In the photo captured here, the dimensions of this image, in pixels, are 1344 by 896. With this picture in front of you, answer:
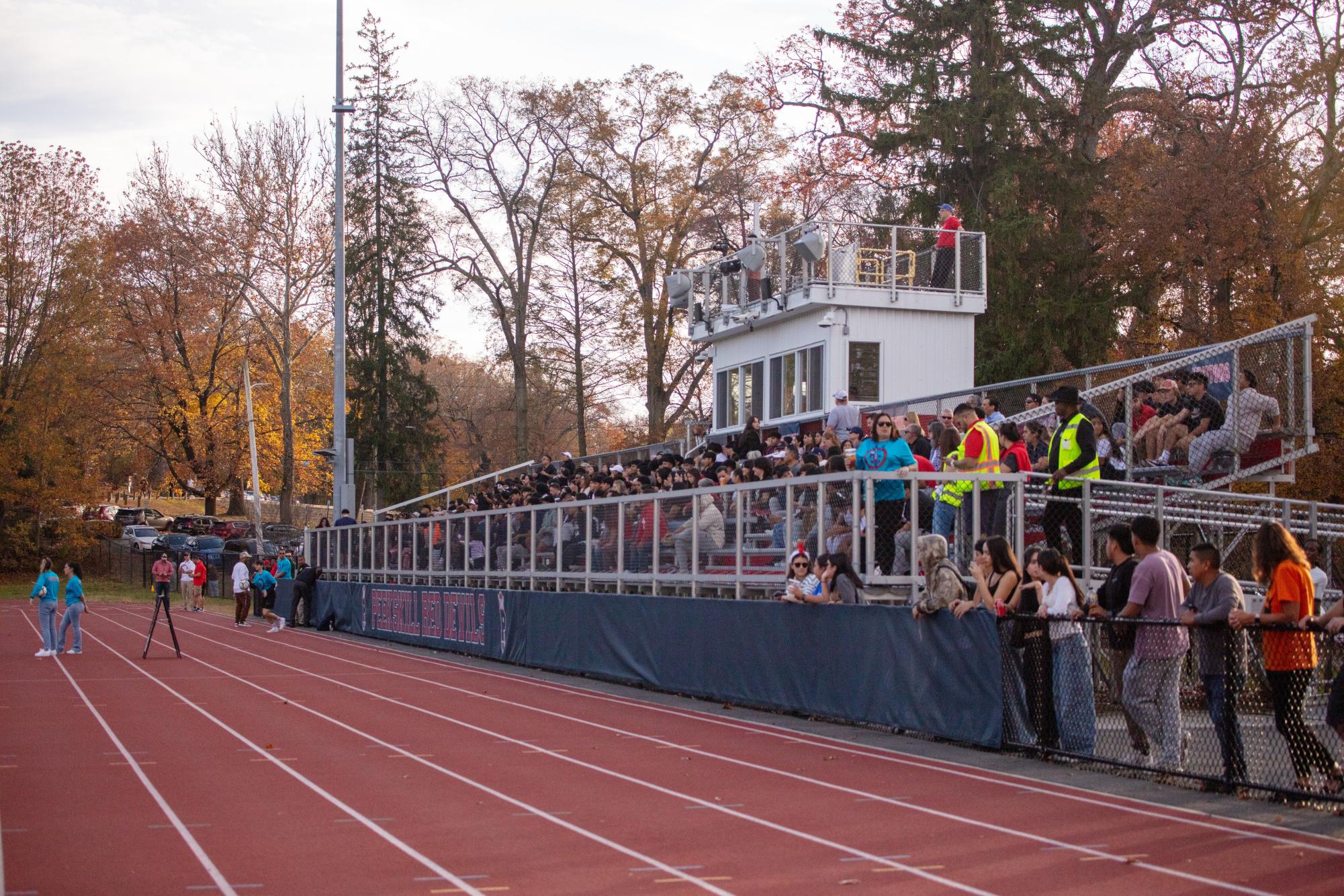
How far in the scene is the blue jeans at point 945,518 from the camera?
14.2 meters

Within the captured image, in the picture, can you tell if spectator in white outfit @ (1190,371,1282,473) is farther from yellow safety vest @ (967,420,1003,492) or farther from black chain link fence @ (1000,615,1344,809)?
black chain link fence @ (1000,615,1344,809)

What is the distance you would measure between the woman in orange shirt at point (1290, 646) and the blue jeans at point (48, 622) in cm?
2116

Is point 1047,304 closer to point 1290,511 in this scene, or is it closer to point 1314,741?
point 1290,511

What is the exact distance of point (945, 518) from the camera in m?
14.2

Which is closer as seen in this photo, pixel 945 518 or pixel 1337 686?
pixel 1337 686

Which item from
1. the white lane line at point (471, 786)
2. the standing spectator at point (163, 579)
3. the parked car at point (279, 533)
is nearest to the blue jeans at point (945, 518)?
the white lane line at point (471, 786)

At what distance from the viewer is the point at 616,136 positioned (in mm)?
52062

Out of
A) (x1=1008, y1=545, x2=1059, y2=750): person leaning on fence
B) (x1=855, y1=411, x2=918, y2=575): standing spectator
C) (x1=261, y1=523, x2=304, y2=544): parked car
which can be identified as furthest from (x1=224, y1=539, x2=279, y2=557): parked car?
(x1=1008, y1=545, x2=1059, y2=750): person leaning on fence

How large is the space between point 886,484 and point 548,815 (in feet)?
19.8

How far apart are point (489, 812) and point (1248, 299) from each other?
96.8 ft

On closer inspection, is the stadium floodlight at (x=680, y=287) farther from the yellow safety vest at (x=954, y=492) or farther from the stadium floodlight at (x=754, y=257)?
the yellow safety vest at (x=954, y=492)

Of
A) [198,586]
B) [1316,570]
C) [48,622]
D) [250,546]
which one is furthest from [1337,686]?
[250,546]

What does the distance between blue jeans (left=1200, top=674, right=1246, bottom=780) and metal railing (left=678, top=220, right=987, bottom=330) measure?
17.7m

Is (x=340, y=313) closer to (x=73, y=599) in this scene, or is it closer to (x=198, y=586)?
(x=73, y=599)
